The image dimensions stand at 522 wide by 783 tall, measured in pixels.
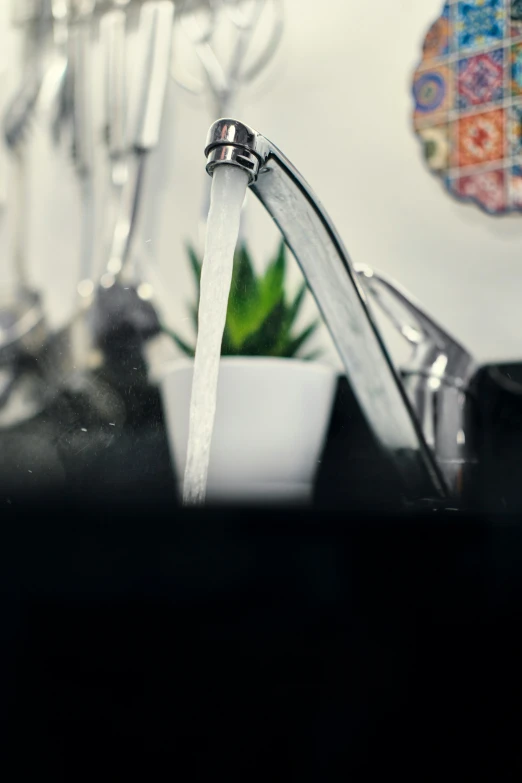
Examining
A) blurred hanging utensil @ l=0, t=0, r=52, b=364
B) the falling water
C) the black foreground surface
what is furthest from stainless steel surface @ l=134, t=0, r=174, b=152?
the black foreground surface

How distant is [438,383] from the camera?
36 centimetres

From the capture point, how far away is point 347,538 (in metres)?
0.17

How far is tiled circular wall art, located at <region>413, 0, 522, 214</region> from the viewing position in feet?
1.37

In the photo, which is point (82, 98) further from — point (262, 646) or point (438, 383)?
point (262, 646)

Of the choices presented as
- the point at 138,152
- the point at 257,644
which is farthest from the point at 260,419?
the point at 138,152

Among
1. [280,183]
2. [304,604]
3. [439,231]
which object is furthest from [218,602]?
[439,231]

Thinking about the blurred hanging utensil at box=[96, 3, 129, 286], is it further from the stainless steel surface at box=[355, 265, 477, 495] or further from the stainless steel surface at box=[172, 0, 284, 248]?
the stainless steel surface at box=[355, 265, 477, 495]

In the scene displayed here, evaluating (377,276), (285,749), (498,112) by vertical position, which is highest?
(498,112)

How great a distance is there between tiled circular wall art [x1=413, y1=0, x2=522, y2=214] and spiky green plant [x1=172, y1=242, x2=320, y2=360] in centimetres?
13

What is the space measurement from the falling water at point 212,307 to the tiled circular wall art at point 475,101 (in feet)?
0.80

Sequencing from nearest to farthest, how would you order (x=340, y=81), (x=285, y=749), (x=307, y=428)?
(x=285, y=749) → (x=307, y=428) → (x=340, y=81)

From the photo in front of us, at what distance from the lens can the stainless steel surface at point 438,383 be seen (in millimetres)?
353

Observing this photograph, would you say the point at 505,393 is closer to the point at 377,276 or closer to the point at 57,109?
the point at 377,276

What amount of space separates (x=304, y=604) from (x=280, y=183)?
0.55 ft
